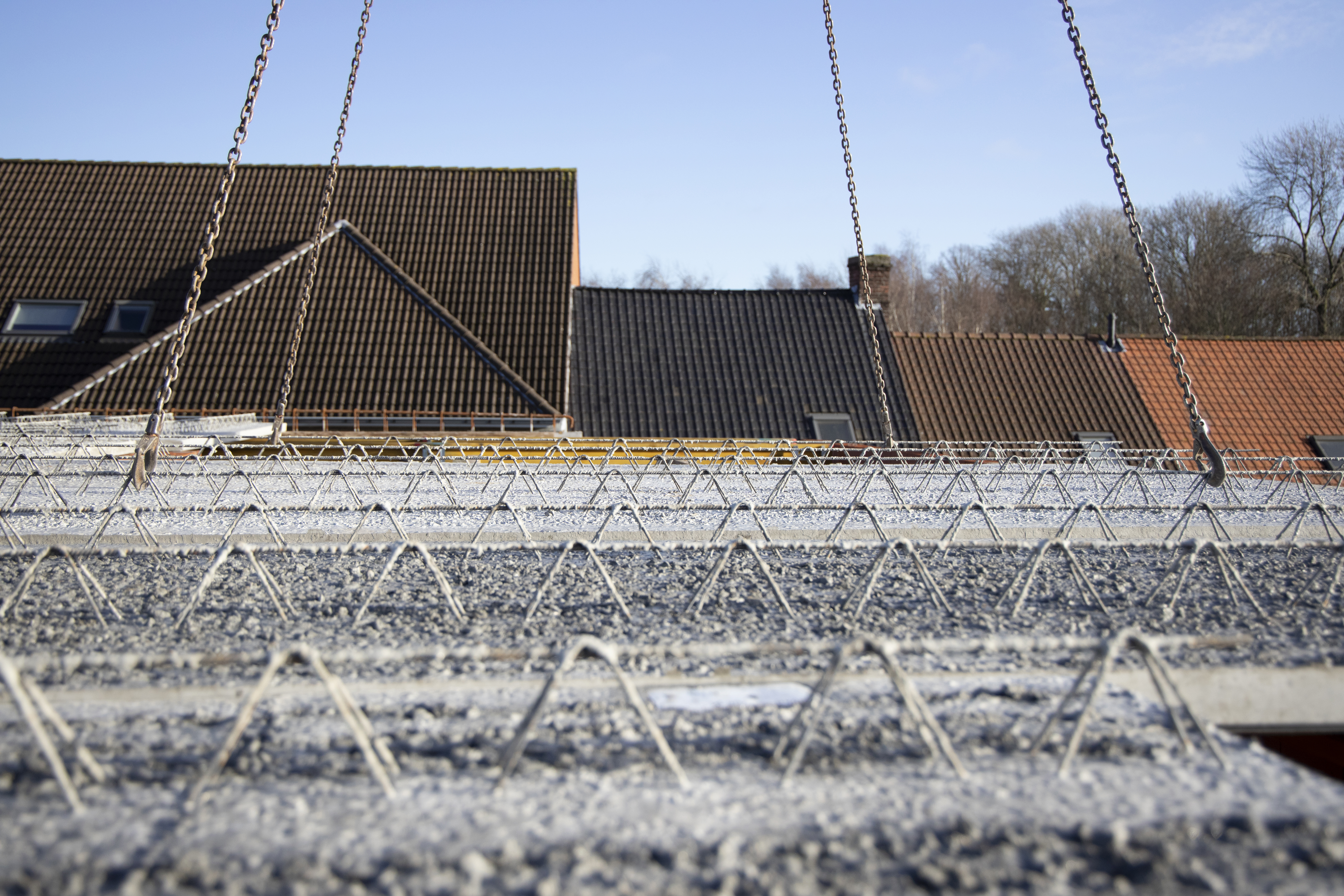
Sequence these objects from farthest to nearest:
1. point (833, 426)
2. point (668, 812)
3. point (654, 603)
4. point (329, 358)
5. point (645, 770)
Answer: point (833, 426) < point (329, 358) < point (654, 603) < point (645, 770) < point (668, 812)

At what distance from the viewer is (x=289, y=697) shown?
443cm

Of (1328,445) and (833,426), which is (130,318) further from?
(1328,445)

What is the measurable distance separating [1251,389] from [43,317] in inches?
1153

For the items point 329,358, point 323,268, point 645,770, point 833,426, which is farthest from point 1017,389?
point 645,770

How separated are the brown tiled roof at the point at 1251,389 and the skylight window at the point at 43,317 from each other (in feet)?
82.9

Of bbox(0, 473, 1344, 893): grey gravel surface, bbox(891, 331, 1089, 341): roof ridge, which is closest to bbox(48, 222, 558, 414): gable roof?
bbox(891, 331, 1089, 341): roof ridge

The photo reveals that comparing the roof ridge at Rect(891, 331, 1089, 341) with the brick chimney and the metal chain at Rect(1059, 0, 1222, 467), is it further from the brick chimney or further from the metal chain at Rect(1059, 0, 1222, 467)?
the metal chain at Rect(1059, 0, 1222, 467)

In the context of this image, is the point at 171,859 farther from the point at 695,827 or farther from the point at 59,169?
the point at 59,169

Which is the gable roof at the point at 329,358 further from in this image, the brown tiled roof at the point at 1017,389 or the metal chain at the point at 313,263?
the brown tiled roof at the point at 1017,389

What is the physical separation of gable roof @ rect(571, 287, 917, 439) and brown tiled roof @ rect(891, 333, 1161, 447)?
33.3 inches

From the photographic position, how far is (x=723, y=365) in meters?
22.8

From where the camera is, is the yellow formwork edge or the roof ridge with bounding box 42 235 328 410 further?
the roof ridge with bounding box 42 235 328 410

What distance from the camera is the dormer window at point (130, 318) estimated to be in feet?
70.6

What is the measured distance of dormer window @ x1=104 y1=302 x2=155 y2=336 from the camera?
848 inches
